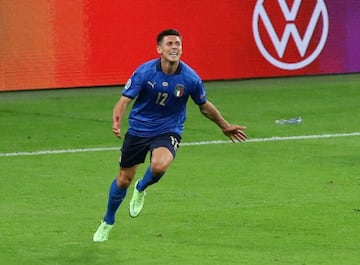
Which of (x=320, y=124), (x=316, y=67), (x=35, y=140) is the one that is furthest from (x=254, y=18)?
(x=35, y=140)

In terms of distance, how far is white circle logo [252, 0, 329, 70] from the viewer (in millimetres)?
24547

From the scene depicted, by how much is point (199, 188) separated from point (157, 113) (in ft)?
10.7

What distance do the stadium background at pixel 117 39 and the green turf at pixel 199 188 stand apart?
1.60ft

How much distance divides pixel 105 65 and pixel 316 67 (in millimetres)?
4579

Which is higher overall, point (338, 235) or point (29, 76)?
point (338, 235)

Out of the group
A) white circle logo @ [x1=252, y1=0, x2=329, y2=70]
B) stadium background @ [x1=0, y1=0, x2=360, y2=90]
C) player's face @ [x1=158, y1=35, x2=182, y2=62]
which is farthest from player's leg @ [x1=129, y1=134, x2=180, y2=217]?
white circle logo @ [x1=252, y1=0, x2=329, y2=70]

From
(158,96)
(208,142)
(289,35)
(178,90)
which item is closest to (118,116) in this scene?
(158,96)

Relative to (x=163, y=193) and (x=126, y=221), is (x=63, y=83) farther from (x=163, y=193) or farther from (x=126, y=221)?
(x=126, y=221)

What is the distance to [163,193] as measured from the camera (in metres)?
15.3

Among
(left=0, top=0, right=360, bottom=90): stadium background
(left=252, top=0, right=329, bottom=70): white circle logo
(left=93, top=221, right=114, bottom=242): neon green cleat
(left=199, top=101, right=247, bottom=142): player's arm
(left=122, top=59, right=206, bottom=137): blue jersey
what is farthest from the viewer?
(left=252, top=0, right=329, bottom=70): white circle logo

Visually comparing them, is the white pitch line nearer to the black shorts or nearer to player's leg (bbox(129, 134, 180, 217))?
player's leg (bbox(129, 134, 180, 217))

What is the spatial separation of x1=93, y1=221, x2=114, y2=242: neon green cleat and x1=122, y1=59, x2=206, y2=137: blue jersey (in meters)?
0.99

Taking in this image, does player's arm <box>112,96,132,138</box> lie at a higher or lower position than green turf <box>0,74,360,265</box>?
higher

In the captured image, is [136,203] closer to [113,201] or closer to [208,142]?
[113,201]
